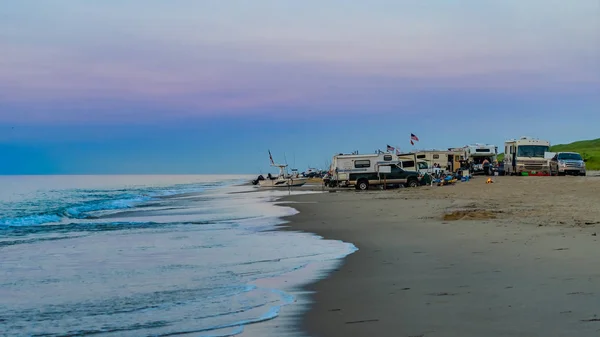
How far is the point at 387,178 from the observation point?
42.0m

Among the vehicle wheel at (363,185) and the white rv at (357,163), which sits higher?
the white rv at (357,163)

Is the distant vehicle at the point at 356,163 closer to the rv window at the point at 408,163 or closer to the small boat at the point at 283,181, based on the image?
the rv window at the point at 408,163

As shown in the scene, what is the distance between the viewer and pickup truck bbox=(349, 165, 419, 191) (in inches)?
1640

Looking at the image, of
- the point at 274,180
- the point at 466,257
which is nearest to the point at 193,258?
the point at 466,257

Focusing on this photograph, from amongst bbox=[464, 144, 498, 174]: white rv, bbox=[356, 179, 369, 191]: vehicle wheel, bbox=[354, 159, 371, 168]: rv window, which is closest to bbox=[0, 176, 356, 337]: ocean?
bbox=[356, 179, 369, 191]: vehicle wheel

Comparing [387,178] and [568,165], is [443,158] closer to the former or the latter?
[568,165]

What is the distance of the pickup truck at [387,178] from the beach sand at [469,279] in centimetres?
2429

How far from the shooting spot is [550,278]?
317 inches

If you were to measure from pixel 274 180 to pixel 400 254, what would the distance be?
54566 mm

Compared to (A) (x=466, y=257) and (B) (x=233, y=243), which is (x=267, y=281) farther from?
(B) (x=233, y=243)

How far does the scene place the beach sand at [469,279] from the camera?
6.12 m

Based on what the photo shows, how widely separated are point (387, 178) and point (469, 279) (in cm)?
3373

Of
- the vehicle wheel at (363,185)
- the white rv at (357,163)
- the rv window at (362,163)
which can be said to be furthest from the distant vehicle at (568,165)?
the vehicle wheel at (363,185)

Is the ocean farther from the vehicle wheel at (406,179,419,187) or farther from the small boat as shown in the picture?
the small boat
